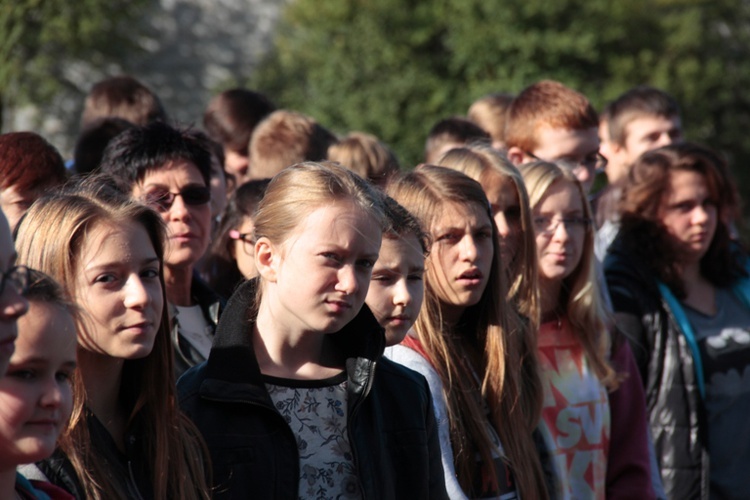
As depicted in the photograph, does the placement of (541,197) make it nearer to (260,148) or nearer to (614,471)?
(614,471)

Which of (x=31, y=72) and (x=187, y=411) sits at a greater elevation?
(x=31, y=72)

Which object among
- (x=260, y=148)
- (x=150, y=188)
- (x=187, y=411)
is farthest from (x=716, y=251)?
(x=187, y=411)

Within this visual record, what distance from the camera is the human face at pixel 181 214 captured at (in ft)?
13.9

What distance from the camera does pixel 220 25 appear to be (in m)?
29.4

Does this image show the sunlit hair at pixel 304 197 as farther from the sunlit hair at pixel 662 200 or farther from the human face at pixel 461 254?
the sunlit hair at pixel 662 200

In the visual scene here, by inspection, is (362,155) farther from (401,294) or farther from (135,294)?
(135,294)

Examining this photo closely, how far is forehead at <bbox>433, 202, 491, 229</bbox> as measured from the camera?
13.0ft

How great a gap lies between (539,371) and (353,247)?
1.29 m

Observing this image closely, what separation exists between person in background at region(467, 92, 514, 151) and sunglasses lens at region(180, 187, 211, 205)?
2.88 meters

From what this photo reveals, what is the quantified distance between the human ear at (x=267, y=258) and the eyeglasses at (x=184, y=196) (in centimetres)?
107

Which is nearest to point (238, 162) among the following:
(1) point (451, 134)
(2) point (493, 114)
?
(1) point (451, 134)

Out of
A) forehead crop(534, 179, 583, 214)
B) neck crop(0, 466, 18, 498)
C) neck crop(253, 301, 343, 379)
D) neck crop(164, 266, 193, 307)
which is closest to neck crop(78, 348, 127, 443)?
neck crop(253, 301, 343, 379)

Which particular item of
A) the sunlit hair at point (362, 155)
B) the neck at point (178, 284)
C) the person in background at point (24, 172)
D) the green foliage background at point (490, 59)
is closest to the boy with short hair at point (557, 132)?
the sunlit hair at point (362, 155)

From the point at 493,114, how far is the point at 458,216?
3238mm
